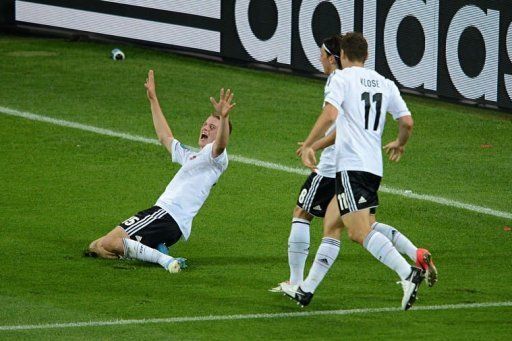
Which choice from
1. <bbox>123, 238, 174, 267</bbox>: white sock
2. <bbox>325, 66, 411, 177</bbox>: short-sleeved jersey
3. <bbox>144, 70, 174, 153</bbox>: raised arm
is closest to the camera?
<bbox>325, 66, 411, 177</bbox>: short-sleeved jersey

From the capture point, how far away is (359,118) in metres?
9.44

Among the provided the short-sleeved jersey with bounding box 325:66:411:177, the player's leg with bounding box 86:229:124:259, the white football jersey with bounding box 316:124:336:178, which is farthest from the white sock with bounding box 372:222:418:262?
the player's leg with bounding box 86:229:124:259

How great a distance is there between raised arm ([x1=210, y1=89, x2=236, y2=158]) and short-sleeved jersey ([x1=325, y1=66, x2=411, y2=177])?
1033mm

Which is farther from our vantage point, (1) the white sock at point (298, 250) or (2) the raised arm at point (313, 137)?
(1) the white sock at point (298, 250)

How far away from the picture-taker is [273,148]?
16.2 m

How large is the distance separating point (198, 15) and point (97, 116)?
10.4ft

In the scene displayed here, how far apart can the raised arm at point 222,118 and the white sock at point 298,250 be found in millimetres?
1019

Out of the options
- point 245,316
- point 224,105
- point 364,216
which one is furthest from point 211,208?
point 364,216

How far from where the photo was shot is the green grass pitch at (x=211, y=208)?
9.49m

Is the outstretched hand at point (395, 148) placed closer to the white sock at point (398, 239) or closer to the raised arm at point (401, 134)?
the raised arm at point (401, 134)

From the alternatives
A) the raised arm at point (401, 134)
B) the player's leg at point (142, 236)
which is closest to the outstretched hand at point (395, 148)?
the raised arm at point (401, 134)

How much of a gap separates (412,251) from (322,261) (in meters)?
0.64

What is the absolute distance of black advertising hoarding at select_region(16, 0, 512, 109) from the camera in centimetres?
1734

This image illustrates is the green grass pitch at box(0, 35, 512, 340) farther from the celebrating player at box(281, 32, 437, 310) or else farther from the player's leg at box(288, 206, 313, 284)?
the celebrating player at box(281, 32, 437, 310)
